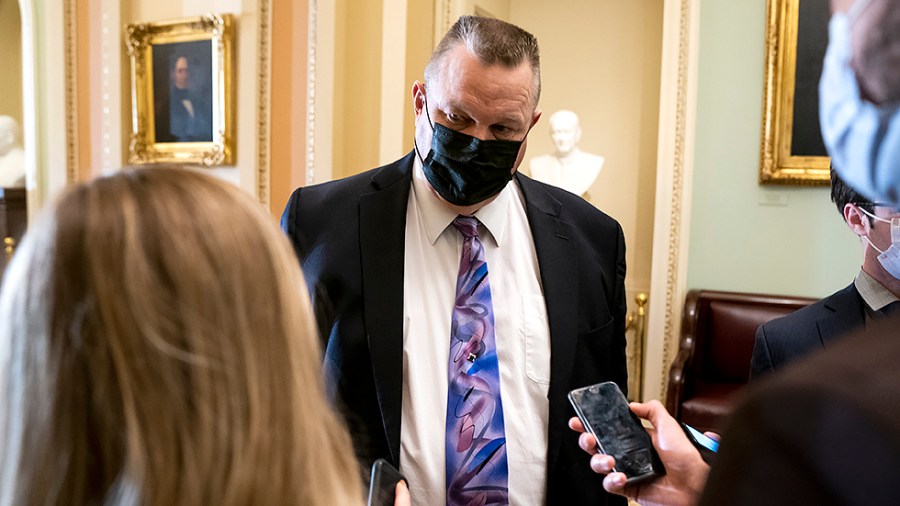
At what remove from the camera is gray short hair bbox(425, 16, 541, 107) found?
5.41ft

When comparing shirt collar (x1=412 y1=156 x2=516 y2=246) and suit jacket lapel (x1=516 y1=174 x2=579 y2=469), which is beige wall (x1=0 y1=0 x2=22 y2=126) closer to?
shirt collar (x1=412 y1=156 x2=516 y2=246)

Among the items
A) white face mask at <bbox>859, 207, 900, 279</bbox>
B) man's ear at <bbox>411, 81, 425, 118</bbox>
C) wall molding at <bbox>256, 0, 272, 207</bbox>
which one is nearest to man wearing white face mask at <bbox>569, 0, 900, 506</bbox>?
white face mask at <bbox>859, 207, 900, 279</bbox>

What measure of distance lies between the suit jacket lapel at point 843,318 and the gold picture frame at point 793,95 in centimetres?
327

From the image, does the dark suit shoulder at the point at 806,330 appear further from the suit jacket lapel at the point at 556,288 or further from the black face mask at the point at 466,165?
the black face mask at the point at 466,165

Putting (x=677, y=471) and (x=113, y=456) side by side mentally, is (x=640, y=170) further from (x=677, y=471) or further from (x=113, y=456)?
(x=113, y=456)

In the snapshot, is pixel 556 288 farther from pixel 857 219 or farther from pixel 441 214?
pixel 857 219

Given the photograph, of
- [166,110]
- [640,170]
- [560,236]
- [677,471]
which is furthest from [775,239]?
[166,110]

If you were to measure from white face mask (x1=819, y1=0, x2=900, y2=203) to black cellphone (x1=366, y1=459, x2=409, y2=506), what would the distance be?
2.67 ft

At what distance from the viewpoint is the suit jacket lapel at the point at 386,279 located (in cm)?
157

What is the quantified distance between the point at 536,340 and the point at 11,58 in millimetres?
5720

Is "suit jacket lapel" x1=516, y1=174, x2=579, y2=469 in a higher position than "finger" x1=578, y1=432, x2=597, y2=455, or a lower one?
higher

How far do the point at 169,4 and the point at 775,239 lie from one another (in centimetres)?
443

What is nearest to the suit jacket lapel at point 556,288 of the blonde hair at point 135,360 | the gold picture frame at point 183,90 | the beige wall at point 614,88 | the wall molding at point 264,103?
the blonde hair at point 135,360

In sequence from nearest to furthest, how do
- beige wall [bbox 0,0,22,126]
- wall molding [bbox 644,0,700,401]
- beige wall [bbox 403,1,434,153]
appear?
wall molding [bbox 644,0,700,401]
beige wall [bbox 403,1,434,153]
beige wall [bbox 0,0,22,126]
